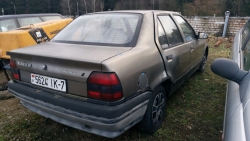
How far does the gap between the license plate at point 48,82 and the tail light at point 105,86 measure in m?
0.34

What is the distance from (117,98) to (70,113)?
497 mm

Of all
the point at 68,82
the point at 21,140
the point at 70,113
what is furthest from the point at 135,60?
the point at 21,140

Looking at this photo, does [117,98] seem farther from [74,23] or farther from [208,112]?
[208,112]

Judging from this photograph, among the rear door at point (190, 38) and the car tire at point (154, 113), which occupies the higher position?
the rear door at point (190, 38)

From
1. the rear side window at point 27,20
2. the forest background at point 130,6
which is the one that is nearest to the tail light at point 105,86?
the rear side window at point 27,20

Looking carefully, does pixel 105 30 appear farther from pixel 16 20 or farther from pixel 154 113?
pixel 16 20

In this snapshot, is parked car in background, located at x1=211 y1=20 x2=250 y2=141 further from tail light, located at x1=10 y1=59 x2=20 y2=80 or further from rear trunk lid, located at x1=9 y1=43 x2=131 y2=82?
tail light, located at x1=10 y1=59 x2=20 y2=80

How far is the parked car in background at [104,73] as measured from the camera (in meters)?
1.79

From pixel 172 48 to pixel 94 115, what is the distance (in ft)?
4.97

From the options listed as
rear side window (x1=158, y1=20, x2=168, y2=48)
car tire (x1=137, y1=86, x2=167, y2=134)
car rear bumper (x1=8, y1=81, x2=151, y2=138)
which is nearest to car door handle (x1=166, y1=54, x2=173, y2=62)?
rear side window (x1=158, y1=20, x2=168, y2=48)

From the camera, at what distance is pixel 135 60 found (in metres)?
2.01

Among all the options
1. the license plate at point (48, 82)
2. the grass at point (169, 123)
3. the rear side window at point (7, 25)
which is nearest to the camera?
the license plate at point (48, 82)

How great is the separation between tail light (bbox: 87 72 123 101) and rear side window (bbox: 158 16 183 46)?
134cm

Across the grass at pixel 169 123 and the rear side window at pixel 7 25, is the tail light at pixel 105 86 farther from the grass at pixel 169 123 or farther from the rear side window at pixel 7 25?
the rear side window at pixel 7 25
